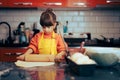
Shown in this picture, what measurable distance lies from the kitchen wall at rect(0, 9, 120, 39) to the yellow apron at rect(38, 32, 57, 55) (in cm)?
137

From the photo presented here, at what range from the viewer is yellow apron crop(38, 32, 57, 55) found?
2.35 m

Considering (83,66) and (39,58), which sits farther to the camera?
(39,58)

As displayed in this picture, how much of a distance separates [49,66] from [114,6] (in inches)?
88.0

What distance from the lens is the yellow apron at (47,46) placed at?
235cm

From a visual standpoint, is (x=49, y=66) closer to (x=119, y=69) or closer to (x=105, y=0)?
(x=119, y=69)

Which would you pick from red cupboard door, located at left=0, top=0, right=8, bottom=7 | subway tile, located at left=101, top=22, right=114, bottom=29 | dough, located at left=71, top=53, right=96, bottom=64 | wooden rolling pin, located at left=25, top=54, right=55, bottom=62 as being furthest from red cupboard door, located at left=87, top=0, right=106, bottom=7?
dough, located at left=71, top=53, right=96, bottom=64

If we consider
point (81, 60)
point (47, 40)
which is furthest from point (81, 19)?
point (81, 60)

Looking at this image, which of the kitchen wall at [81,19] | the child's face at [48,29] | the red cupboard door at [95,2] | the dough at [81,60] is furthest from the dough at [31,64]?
the kitchen wall at [81,19]

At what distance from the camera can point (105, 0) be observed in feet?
11.5

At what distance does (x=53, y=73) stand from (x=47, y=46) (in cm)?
97

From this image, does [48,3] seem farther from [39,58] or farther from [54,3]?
[39,58]

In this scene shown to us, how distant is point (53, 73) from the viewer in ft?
4.81

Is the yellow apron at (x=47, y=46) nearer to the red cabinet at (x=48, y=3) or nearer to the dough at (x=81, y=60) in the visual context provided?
the dough at (x=81, y=60)

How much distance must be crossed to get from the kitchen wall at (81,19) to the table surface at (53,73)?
2208mm
